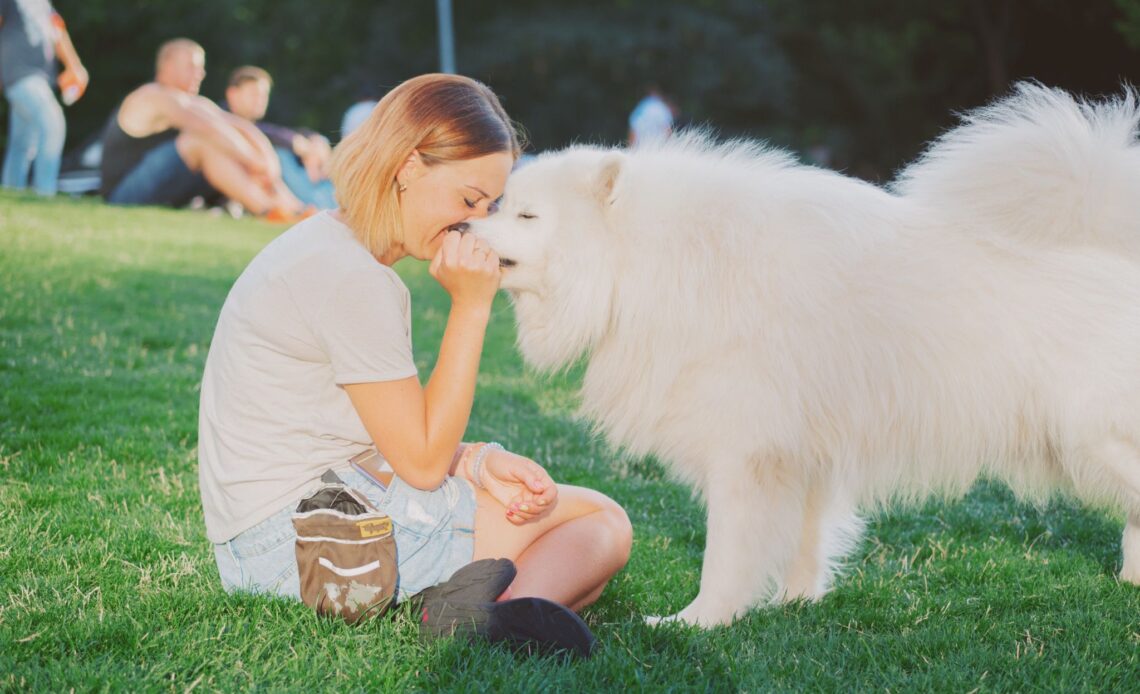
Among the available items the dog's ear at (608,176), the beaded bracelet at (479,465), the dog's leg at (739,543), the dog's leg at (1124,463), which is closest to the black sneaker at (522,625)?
the beaded bracelet at (479,465)

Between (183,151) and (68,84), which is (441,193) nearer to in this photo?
(183,151)

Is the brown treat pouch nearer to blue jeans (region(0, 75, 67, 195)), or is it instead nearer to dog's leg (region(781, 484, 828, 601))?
dog's leg (region(781, 484, 828, 601))

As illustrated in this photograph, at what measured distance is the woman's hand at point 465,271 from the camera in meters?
2.79

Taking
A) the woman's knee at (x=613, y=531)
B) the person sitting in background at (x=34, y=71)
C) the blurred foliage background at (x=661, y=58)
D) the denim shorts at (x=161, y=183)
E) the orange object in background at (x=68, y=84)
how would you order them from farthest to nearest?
the blurred foliage background at (x=661, y=58) → the denim shorts at (x=161, y=183) → the orange object in background at (x=68, y=84) → the person sitting in background at (x=34, y=71) → the woman's knee at (x=613, y=531)

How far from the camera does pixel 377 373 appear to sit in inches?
101

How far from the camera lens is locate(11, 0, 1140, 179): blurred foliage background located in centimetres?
2667

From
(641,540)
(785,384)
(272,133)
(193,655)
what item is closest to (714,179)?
(785,384)

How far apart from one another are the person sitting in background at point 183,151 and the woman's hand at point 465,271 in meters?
8.76

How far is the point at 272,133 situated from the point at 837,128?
19706 mm

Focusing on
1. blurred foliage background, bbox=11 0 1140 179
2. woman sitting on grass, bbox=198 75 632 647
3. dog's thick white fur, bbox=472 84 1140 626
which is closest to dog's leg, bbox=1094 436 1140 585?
dog's thick white fur, bbox=472 84 1140 626

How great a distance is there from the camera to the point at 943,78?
87.2 feet

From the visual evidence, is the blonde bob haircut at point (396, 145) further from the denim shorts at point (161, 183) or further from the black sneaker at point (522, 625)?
the denim shorts at point (161, 183)

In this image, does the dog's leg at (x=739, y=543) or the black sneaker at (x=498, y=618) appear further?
the dog's leg at (x=739, y=543)

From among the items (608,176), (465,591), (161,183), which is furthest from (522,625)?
(161,183)
